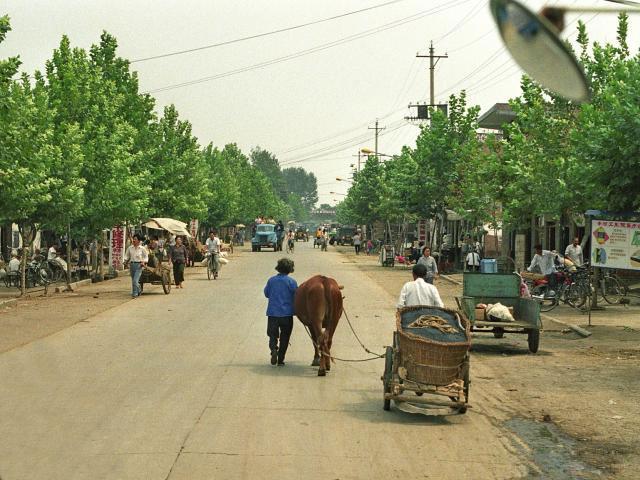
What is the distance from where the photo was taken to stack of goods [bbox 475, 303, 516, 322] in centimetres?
1647

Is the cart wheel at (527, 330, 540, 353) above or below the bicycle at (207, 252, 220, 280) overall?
below

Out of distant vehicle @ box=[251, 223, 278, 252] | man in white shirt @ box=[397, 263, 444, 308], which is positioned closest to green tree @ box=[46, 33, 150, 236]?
man in white shirt @ box=[397, 263, 444, 308]

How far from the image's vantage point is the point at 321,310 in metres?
12.8

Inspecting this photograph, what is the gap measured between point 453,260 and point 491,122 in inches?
370

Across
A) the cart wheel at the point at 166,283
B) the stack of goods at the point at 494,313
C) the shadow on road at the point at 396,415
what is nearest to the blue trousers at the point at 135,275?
the cart wheel at the point at 166,283

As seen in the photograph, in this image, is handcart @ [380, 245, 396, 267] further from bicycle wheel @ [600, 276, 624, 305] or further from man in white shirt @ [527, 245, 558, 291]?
man in white shirt @ [527, 245, 558, 291]

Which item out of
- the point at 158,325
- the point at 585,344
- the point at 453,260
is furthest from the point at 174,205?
the point at 585,344

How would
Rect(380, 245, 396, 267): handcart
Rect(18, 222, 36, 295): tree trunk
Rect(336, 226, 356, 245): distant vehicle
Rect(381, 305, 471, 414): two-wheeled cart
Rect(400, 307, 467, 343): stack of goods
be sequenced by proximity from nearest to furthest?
Rect(381, 305, 471, 414): two-wheeled cart, Rect(400, 307, 467, 343): stack of goods, Rect(18, 222, 36, 295): tree trunk, Rect(380, 245, 396, 267): handcart, Rect(336, 226, 356, 245): distant vehicle

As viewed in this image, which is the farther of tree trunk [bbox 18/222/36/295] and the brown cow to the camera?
tree trunk [bbox 18/222/36/295]

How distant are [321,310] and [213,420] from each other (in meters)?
3.73

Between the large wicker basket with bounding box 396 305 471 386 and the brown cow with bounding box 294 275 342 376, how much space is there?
2.72 m

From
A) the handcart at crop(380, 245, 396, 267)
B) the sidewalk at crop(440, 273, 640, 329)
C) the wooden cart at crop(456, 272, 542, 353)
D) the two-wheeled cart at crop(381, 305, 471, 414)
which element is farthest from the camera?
the handcart at crop(380, 245, 396, 267)

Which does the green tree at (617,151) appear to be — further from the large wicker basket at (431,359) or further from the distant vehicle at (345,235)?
the distant vehicle at (345,235)

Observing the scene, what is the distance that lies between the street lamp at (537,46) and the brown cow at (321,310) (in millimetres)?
9916
